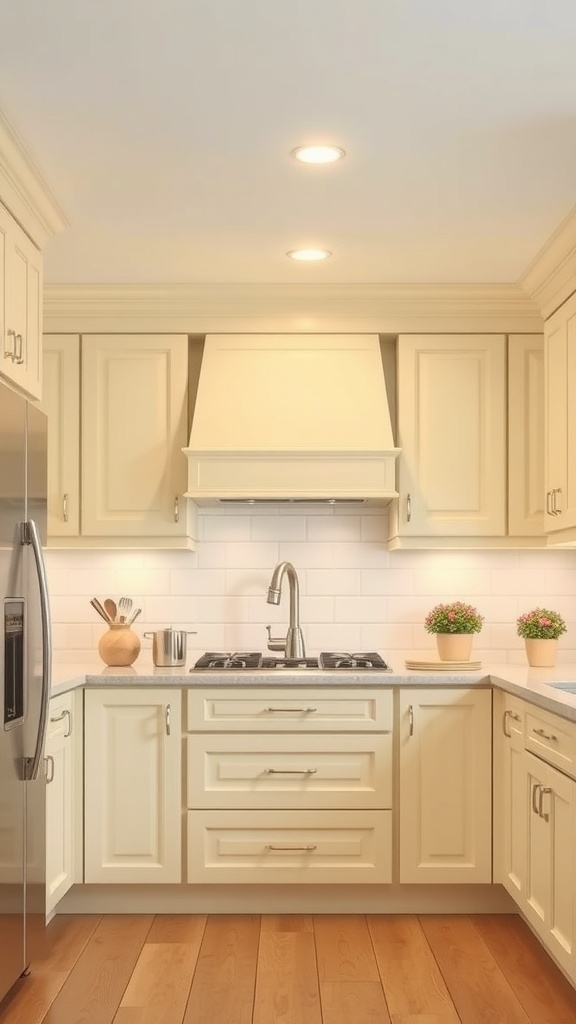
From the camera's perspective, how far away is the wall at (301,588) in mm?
4895

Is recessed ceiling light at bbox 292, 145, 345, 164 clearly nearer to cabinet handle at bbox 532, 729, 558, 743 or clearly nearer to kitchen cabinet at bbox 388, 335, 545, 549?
kitchen cabinet at bbox 388, 335, 545, 549

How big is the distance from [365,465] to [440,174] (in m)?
1.41

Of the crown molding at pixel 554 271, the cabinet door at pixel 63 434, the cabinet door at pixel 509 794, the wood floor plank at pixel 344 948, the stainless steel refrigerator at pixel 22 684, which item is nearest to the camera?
the stainless steel refrigerator at pixel 22 684

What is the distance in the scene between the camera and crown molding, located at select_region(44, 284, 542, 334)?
462 cm

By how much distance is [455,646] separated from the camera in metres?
4.52

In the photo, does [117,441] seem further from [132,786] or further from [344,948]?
[344,948]

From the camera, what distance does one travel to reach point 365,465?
450 cm

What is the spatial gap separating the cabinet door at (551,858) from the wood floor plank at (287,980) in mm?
708

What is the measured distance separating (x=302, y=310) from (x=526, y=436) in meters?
1.07

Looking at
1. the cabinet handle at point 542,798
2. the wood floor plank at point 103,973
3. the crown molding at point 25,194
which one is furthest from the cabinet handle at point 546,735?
the crown molding at point 25,194

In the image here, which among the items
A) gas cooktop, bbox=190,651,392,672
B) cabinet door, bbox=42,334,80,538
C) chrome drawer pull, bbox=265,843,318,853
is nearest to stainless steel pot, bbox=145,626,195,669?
gas cooktop, bbox=190,651,392,672

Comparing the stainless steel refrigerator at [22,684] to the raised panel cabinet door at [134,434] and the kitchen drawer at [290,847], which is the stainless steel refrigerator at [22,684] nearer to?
the kitchen drawer at [290,847]

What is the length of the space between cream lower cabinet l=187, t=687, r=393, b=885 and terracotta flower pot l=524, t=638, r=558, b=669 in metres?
0.73

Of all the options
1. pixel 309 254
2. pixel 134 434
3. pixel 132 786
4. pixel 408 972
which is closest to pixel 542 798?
pixel 408 972
